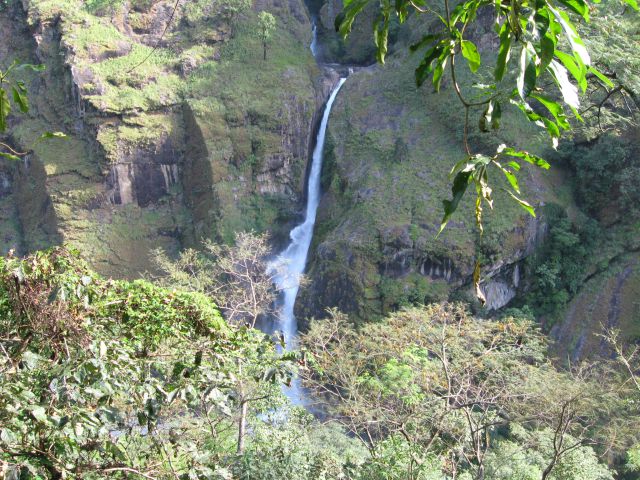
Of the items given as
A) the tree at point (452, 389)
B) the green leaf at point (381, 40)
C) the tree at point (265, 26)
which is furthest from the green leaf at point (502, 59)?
the tree at point (265, 26)

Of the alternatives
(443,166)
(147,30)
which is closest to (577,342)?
(443,166)

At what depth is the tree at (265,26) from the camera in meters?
24.6

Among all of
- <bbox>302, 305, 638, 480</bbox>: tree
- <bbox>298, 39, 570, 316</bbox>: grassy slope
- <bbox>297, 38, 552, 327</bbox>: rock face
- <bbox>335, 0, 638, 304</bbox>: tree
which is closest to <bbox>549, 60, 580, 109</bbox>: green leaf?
<bbox>335, 0, 638, 304</bbox>: tree

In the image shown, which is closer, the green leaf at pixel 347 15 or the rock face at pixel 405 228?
the green leaf at pixel 347 15

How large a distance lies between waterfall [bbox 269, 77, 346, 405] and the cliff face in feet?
1.80

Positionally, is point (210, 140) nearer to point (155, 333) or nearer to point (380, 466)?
Answer: point (380, 466)

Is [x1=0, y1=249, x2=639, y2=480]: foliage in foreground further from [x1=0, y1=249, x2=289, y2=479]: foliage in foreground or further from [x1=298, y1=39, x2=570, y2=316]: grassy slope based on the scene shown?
[x1=298, y1=39, x2=570, y2=316]: grassy slope

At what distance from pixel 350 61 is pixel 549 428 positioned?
2041 centimetres

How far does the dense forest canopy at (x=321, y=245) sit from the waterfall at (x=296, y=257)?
0.95 feet

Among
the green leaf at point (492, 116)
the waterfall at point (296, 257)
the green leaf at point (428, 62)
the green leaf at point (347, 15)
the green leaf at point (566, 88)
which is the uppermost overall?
the green leaf at point (347, 15)

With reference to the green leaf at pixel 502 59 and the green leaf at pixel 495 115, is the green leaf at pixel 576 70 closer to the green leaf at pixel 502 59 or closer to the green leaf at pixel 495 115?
the green leaf at pixel 502 59

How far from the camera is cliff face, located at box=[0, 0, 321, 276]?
21.8 metres

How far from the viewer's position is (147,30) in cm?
2478

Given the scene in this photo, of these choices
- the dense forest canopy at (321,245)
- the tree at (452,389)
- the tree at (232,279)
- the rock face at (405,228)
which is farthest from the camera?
the rock face at (405,228)
